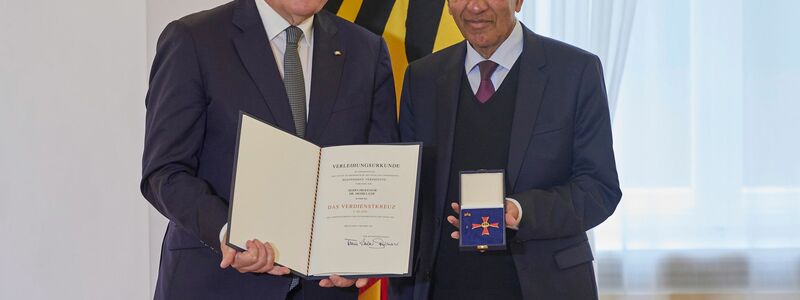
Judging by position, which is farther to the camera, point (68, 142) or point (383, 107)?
point (68, 142)

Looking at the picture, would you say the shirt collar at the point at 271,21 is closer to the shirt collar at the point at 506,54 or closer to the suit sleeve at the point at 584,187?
the shirt collar at the point at 506,54

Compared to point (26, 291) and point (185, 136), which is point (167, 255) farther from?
point (26, 291)

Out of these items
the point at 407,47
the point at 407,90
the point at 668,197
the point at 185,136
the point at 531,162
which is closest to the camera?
the point at 185,136

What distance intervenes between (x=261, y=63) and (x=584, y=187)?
33.8 inches

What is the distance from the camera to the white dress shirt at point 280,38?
7.84 ft

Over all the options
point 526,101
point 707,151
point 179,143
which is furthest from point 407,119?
point 707,151

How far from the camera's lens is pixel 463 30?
2.66 meters

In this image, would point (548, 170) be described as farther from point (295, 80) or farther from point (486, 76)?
point (295, 80)

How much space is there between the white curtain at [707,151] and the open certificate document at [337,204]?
2.00 meters

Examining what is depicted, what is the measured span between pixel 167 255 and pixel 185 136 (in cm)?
30

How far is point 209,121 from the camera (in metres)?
2.31

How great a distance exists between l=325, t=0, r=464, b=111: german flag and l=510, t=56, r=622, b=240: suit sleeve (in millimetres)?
1066

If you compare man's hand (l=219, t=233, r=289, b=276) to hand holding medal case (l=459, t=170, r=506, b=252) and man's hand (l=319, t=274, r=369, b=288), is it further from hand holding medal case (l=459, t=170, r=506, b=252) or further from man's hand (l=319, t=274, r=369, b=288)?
hand holding medal case (l=459, t=170, r=506, b=252)

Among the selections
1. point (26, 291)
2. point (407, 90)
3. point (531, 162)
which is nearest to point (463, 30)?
point (407, 90)
